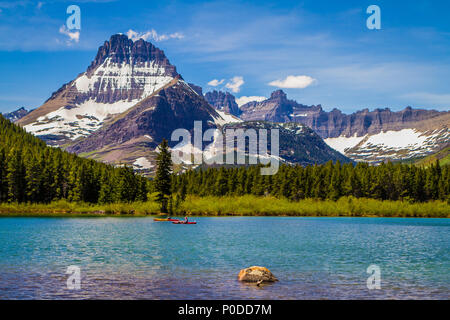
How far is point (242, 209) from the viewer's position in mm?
130000

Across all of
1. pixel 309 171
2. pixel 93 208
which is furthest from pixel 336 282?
pixel 309 171

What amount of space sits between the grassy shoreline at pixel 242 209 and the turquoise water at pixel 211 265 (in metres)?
55.1

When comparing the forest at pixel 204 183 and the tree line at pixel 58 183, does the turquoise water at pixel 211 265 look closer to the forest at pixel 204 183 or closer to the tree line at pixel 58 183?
the forest at pixel 204 183

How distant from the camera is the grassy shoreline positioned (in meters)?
121

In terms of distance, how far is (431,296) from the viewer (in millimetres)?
28406

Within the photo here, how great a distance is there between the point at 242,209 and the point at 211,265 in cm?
9111

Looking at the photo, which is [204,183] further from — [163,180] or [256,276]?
[256,276]

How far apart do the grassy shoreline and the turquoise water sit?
55.1 m

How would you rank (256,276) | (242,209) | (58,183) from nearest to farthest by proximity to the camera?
1. (256,276)
2. (242,209)
3. (58,183)

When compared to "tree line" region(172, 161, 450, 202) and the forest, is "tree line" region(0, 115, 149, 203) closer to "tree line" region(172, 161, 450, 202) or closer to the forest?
the forest

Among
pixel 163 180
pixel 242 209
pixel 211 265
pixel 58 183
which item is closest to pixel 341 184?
pixel 242 209
